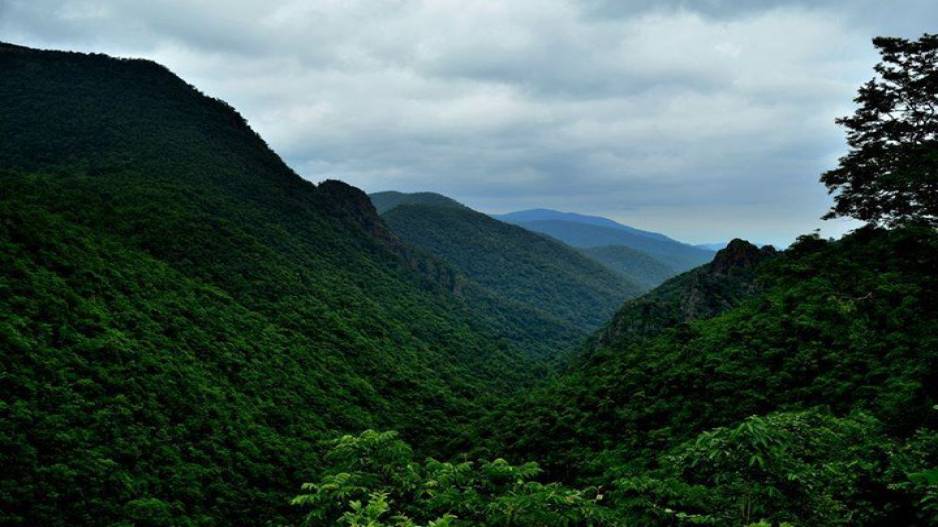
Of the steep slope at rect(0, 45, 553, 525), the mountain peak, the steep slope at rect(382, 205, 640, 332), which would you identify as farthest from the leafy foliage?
the steep slope at rect(382, 205, 640, 332)

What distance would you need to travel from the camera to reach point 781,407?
1800 cm

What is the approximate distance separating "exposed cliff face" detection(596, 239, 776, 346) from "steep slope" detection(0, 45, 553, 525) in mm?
18046

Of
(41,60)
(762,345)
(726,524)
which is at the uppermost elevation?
(41,60)

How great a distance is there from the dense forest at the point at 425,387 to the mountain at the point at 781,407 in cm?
9

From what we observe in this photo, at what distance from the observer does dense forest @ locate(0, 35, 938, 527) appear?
9641mm

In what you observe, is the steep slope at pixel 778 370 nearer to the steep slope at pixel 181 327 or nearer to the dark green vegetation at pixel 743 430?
the dark green vegetation at pixel 743 430

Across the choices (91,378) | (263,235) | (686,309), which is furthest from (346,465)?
(263,235)

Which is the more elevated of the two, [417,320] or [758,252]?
[758,252]

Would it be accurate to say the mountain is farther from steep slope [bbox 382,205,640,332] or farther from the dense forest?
steep slope [bbox 382,205,640,332]

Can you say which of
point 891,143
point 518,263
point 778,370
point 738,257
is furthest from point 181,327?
point 518,263

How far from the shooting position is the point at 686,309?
173ft

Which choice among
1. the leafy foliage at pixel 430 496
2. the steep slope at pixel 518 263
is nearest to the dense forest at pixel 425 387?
the leafy foliage at pixel 430 496

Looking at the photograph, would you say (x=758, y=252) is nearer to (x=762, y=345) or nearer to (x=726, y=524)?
(x=762, y=345)

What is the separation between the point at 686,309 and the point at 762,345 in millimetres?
31238
